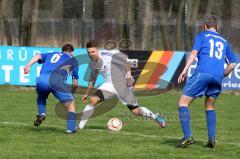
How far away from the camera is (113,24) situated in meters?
25.4

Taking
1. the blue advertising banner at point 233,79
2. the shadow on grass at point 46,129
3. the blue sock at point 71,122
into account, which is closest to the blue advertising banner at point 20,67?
the blue advertising banner at point 233,79

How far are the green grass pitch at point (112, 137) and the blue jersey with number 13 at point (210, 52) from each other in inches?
46.7

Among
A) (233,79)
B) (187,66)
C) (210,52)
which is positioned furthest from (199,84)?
(233,79)

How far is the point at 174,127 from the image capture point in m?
13.5

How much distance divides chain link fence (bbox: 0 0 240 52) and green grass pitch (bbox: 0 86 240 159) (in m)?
7.17

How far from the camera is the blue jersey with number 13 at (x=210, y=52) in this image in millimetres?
9992

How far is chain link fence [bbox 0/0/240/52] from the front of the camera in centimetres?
2464

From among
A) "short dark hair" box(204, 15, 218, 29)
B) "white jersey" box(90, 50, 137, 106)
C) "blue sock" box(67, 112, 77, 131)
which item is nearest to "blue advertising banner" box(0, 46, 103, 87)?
"white jersey" box(90, 50, 137, 106)

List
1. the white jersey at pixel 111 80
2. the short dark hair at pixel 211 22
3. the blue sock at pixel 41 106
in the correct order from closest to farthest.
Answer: the short dark hair at pixel 211 22 < the blue sock at pixel 41 106 < the white jersey at pixel 111 80

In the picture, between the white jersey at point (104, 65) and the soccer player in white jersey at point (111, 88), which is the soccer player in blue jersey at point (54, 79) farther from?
the white jersey at point (104, 65)

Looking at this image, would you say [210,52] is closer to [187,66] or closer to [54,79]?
[187,66]

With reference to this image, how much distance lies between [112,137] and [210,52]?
7.94 ft

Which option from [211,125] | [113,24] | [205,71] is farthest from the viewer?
[113,24]

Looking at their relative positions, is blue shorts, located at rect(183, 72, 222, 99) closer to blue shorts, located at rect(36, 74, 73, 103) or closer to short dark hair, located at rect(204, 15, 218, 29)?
short dark hair, located at rect(204, 15, 218, 29)
